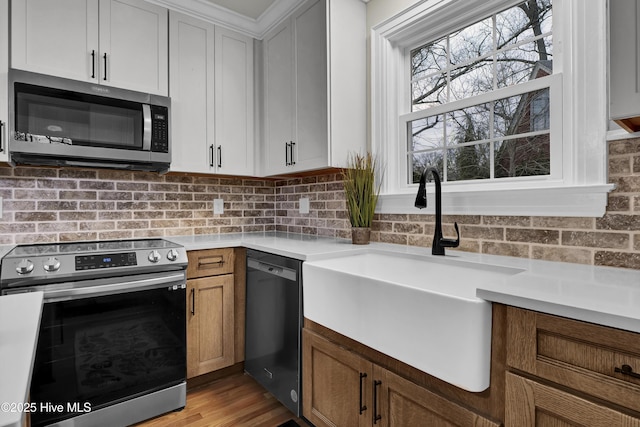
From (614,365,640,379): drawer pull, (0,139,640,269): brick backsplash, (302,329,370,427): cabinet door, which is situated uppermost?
(0,139,640,269): brick backsplash

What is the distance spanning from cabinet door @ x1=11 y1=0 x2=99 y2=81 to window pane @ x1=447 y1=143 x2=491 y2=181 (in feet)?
7.01

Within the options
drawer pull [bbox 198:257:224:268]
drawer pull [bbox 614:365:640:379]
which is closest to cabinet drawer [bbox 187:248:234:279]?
drawer pull [bbox 198:257:224:268]

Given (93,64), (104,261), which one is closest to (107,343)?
(104,261)

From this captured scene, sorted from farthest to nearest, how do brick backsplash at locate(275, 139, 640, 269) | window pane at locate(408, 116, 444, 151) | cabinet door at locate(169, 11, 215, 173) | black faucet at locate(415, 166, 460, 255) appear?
1. cabinet door at locate(169, 11, 215, 173)
2. window pane at locate(408, 116, 444, 151)
3. black faucet at locate(415, 166, 460, 255)
4. brick backsplash at locate(275, 139, 640, 269)

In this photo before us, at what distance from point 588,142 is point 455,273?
729mm

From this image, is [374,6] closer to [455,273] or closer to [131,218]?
[455,273]

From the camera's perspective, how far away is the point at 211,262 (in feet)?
7.04

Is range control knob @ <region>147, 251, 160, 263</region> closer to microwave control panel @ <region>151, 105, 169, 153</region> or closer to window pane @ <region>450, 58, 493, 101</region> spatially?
microwave control panel @ <region>151, 105, 169, 153</region>

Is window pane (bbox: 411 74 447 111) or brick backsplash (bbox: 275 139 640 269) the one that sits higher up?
window pane (bbox: 411 74 447 111)

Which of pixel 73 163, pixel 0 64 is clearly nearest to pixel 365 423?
pixel 73 163

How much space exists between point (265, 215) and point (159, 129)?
1.19 metres

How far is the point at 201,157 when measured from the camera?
2391mm

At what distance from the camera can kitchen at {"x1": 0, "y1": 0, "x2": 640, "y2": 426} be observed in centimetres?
125

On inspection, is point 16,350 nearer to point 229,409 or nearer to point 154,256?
point 154,256
